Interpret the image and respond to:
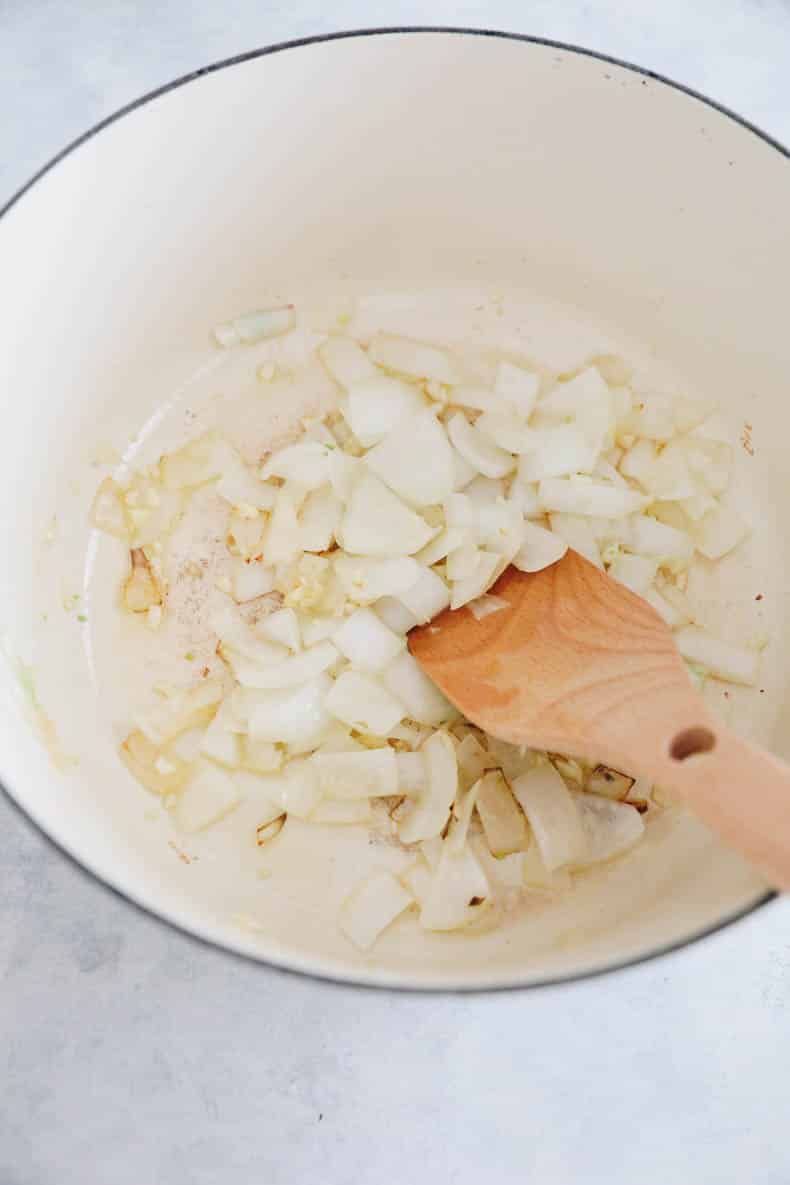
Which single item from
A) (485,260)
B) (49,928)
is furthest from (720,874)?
(485,260)

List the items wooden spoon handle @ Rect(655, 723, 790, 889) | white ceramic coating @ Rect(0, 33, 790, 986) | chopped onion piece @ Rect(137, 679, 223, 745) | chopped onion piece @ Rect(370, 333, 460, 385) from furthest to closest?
chopped onion piece @ Rect(370, 333, 460, 385) < chopped onion piece @ Rect(137, 679, 223, 745) < white ceramic coating @ Rect(0, 33, 790, 986) < wooden spoon handle @ Rect(655, 723, 790, 889)

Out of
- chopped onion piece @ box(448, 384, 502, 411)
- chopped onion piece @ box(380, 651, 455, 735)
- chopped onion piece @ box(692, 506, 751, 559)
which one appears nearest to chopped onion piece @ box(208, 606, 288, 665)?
chopped onion piece @ box(380, 651, 455, 735)

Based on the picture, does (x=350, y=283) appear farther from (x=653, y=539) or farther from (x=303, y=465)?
(x=653, y=539)

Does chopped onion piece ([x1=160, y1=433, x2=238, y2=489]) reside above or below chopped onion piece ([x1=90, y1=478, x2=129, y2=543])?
above

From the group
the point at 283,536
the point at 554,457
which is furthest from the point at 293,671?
the point at 554,457

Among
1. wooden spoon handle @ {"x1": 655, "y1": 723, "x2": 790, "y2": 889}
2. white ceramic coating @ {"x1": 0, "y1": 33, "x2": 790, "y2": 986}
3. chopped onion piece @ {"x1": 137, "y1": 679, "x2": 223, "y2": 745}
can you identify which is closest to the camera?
wooden spoon handle @ {"x1": 655, "y1": 723, "x2": 790, "y2": 889}

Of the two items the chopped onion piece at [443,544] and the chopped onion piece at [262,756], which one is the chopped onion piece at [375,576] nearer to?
the chopped onion piece at [443,544]

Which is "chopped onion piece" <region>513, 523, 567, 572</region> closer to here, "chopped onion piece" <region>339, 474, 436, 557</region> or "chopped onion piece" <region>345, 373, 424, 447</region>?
"chopped onion piece" <region>339, 474, 436, 557</region>
